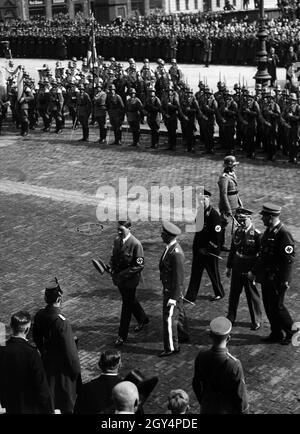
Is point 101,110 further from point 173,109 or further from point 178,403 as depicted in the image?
point 178,403

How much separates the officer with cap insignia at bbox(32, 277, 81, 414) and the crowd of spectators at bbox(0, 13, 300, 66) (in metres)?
26.4

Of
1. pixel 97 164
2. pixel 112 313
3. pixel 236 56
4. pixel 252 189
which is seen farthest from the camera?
pixel 236 56

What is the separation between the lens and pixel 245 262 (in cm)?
962

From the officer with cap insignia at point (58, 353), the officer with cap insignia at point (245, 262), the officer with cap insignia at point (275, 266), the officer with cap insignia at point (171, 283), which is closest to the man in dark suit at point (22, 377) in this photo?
the officer with cap insignia at point (58, 353)

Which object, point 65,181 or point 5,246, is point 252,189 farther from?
point 5,246

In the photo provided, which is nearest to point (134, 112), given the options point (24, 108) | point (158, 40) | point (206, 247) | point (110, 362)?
point (24, 108)

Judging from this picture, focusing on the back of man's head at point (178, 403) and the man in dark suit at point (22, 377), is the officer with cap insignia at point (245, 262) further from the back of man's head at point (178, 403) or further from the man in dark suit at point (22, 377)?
the back of man's head at point (178, 403)

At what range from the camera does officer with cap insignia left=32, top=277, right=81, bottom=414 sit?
7.43m

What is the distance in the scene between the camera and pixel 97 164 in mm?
19359

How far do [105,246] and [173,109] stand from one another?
25.6ft

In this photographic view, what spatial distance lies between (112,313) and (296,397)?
3.25m

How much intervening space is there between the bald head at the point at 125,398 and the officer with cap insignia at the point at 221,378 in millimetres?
1238

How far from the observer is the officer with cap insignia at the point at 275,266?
9023mm

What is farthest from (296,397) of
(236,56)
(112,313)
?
(236,56)
